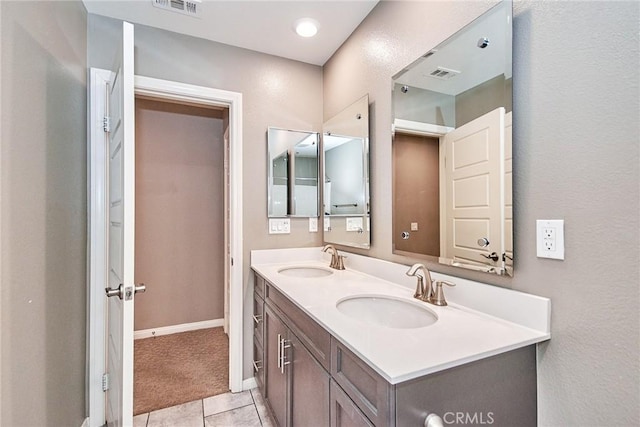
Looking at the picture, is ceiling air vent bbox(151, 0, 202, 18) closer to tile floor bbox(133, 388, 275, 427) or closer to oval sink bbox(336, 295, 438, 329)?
oval sink bbox(336, 295, 438, 329)

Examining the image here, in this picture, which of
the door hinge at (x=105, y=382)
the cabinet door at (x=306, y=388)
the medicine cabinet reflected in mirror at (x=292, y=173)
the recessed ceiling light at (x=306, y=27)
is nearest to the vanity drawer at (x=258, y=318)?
the cabinet door at (x=306, y=388)

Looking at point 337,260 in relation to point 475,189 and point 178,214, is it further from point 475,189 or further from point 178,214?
point 178,214

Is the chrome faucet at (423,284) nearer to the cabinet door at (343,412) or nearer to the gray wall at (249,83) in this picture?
the cabinet door at (343,412)

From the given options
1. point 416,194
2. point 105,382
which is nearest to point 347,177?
point 416,194

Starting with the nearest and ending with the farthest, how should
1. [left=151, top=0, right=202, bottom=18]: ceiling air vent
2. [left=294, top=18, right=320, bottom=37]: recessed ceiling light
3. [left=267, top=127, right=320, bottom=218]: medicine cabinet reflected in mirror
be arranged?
[left=151, top=0, right=202, bottom=18]: ceiling air vent < [left=294, top=18, right=320, bottom=37]: recessed ceiling light < [left=267, top=127, right=320, bottom=218]: medicine cabinet reflected in mirror

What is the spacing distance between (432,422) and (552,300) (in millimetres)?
538

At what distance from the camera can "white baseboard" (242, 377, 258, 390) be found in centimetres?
204

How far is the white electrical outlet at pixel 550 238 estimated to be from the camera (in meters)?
0.88

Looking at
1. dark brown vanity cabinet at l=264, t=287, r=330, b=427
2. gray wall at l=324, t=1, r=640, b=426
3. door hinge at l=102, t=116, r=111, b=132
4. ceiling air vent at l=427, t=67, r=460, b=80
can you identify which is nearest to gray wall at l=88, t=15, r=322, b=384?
door hinge at l=102, t=116, r=111, b=132

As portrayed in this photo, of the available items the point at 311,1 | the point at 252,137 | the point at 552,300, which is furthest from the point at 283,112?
the point at 552,300

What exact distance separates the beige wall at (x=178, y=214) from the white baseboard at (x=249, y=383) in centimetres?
134

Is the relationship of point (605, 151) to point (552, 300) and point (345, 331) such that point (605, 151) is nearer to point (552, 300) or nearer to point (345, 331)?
point (552, 300)

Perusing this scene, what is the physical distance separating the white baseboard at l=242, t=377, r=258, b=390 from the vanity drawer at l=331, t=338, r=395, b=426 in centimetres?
138

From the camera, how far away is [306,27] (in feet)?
6.04
